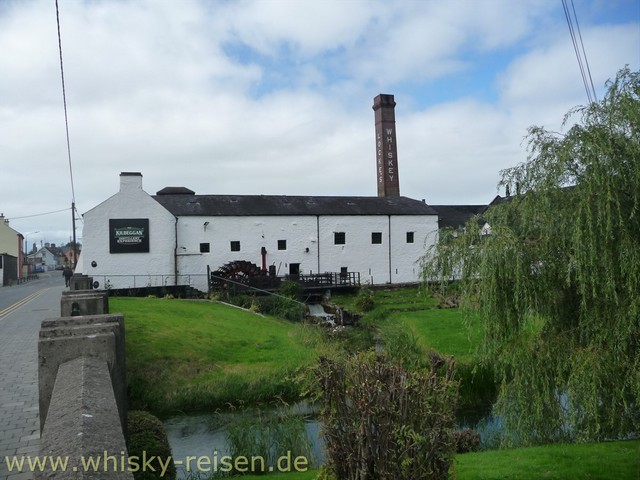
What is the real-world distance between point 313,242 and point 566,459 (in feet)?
88.9

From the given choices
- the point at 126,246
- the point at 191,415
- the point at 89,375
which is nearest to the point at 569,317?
the point at 89,375

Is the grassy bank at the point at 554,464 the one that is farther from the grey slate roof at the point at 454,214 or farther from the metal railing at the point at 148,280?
the grey slate roof at the point at 454,214

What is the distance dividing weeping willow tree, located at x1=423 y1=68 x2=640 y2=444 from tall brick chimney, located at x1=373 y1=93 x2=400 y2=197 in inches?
1358

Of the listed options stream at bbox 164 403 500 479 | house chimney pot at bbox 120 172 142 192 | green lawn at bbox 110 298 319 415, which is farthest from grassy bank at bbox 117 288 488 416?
house chimney pot at bbox 120 172 142 192

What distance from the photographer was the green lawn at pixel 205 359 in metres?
13.5

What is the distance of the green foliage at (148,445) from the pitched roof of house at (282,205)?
82.0ft

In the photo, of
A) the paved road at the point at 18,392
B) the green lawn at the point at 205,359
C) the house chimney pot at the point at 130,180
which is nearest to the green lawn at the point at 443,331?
the green lawn at the point at 205,359

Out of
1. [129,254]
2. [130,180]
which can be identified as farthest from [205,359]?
[130,180]

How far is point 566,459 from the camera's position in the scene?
7.87 meters

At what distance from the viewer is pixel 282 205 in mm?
35281

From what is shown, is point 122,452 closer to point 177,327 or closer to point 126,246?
point 177,327

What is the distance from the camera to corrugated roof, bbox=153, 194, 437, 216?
3278 cm

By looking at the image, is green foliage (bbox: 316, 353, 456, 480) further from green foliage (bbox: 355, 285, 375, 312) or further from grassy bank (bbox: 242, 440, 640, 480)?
green foliage (bbox: 355, 285, 375, 312)

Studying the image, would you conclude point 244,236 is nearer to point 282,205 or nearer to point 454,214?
point 282,205
